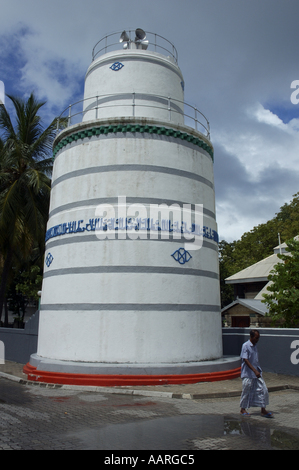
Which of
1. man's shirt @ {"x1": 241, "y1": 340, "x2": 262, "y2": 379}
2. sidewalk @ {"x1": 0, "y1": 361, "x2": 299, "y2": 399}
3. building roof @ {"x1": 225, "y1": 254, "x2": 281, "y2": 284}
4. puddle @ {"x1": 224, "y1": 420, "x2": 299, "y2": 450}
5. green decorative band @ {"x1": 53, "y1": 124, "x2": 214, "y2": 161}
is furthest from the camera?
building roof @ {"x1": 225, "y1": 254, "x2": 281, "y2": 284}

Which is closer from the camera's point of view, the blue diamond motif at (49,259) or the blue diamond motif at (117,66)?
the blue diamond motif at (49,259)

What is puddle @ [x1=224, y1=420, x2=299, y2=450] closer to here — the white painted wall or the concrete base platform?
the concrete base platform

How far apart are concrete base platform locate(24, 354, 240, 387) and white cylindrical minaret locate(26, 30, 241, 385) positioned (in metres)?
0.04

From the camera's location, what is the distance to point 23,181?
2170 cm

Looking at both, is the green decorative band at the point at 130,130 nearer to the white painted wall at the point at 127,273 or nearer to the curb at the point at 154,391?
the white painted wall at the point at 127,273

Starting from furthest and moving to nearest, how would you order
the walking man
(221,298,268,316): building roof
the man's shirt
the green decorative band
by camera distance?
(221,298,268,316): building roof → the green decorative band → the man's shirt → the walking man

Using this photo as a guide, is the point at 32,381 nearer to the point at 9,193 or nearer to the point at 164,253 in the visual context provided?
the point at 164,253

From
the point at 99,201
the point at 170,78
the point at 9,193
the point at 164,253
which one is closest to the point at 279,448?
the point at 164,253

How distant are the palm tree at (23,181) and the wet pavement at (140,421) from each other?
36.3ft

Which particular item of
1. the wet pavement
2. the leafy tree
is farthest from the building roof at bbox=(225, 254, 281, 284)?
the wet pavement

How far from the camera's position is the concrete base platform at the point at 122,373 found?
11352 mm

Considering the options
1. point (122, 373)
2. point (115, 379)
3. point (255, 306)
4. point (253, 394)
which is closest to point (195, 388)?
point (122, 373)

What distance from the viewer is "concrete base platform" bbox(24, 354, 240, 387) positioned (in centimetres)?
1135

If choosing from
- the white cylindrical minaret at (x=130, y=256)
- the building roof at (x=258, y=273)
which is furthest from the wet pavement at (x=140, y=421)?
the building roof at (x=258, y=273)
